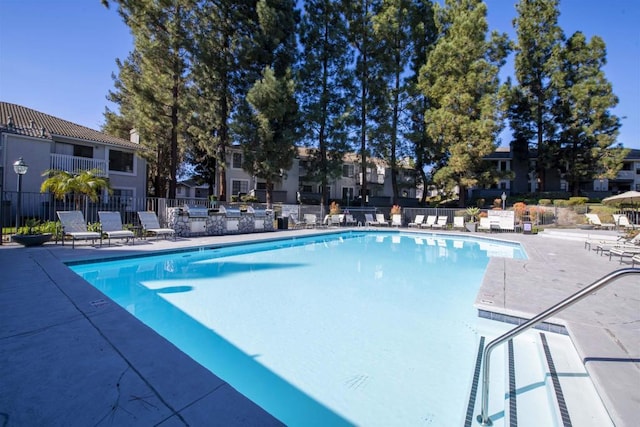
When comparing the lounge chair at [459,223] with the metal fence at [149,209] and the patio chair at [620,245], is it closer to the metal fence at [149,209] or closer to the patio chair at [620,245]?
the metal fence at [149,209]

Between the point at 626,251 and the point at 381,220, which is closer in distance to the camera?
the point at 626,251

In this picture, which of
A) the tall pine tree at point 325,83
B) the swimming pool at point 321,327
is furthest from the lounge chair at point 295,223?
the swimming pool at point 321,327

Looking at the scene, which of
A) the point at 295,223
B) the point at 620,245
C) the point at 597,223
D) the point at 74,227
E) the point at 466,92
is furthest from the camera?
the point at 466,92

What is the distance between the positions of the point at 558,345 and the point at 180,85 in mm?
21927

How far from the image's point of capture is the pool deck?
6.55 feet

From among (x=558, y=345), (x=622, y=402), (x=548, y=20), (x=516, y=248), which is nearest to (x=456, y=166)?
(x=516, y=248)

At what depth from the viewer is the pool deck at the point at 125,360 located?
2.00m

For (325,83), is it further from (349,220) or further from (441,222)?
(441,222)

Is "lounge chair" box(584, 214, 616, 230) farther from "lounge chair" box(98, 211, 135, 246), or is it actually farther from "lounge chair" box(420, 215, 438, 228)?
"lounge chair" box(98, 211, 135, 246)

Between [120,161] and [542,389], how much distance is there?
23.0 meters

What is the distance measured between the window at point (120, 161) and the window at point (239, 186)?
9.38 m

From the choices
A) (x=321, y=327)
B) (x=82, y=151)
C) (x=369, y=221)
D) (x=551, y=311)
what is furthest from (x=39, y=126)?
(x=551, y=311)

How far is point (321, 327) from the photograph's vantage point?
4711mm

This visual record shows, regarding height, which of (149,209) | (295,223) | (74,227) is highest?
(149,209)
